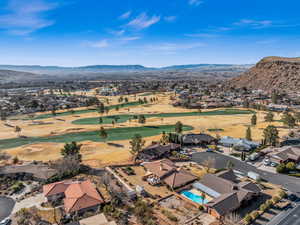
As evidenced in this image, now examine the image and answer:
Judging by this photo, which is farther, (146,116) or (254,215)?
(146,116)

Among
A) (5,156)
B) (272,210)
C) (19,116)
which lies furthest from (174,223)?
(19,116)

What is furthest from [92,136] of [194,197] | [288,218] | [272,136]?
[288,218]

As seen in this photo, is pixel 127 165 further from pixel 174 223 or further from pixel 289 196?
pixel 289 196

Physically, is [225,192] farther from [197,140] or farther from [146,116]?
[146,116]

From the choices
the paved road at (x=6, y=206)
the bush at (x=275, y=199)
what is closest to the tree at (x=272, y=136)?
the bush at (x=275, y=199)

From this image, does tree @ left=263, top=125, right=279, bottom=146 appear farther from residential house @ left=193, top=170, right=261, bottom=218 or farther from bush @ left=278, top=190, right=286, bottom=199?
bush @ left=278, top=190, right=286, bottom=199

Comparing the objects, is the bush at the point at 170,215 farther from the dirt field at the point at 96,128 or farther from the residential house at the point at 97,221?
the dirt field at the point at 96,128
